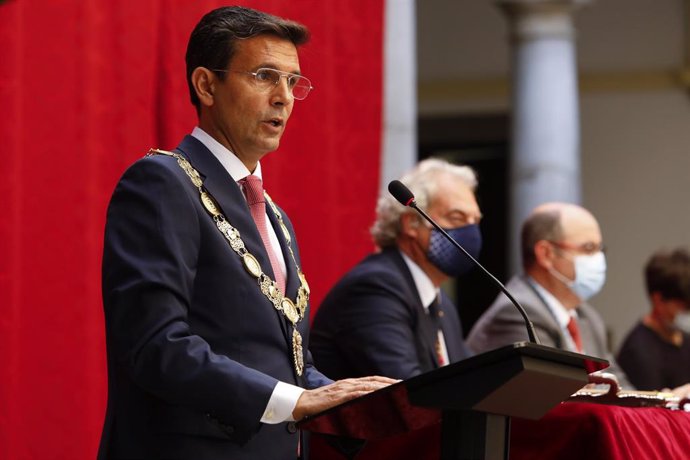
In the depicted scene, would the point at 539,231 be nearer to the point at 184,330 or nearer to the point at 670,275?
the point at 670,275

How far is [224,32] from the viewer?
2.36 m

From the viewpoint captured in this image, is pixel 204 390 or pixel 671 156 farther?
pixel 671 156

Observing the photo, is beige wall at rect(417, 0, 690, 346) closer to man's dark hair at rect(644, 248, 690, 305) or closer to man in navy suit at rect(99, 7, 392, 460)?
man's dark hair at rect(644, 248, 690, 305)

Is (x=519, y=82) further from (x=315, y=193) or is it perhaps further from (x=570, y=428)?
(x=570, y=428)

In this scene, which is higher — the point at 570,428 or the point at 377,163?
the point at 377,163

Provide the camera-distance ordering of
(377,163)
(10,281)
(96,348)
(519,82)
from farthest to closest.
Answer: (519,82), (377,163), (96,348), (10,281)

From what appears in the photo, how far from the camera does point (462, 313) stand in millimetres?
9633

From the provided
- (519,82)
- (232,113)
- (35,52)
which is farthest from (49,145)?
(519,82)

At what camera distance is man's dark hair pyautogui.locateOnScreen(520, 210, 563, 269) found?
4.45 meters

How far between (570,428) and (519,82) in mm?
4584

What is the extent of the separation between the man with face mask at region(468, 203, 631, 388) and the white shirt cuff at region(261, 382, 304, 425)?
82.5 inches

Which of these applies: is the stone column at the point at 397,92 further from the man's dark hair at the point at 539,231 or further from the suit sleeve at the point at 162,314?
the suit sleeve at the point at 162,314

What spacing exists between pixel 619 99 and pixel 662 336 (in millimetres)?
4130

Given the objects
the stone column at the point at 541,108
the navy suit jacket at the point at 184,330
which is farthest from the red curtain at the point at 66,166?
the stone column at the point at 541,108
